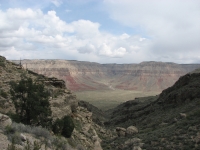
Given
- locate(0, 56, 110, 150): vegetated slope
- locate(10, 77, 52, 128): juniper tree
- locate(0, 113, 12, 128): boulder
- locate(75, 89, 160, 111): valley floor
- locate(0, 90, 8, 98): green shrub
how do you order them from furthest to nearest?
locate(75, 89, 160, 111): valley floor
locate(0, 90, 8, 98): green shrub
locate(10, 77, 52, 128): juniper tree
locate(0, 113, 12, 128): boulder
locate(0, 56, 110, 150): vegetated slope

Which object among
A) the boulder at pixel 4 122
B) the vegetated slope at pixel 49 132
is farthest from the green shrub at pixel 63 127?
the boulder at pixel 4 122

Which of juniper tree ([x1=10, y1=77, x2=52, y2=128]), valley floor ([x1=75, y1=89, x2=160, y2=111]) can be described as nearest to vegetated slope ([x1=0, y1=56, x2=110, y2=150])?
juniper tree ([x1=10, y1=77, x2=52, y2=128])

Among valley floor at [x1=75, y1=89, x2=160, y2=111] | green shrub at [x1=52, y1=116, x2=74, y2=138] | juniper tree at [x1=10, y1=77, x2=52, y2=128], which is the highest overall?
juniper tree at [x1=10, y1=77, x2=52, y2=128]

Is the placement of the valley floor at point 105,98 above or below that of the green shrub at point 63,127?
below

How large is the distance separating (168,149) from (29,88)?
36.7 ft

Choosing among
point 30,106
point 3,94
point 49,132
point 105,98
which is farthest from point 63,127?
point 105,98

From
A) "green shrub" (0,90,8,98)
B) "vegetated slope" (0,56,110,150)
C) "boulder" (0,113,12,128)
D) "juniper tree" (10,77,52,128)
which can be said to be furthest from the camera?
"green shrub" (0,90,8,98)

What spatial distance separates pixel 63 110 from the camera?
72.7 ft

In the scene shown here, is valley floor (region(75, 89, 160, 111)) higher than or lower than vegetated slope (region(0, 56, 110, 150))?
lower

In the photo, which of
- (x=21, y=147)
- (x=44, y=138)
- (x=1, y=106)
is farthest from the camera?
(x=1, y=106)

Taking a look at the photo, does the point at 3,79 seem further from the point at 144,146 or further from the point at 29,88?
the point at 144,146

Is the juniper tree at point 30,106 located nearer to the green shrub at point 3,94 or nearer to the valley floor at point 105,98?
the green shrub at point 3,94

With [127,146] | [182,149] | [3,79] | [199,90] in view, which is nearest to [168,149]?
[182,149]

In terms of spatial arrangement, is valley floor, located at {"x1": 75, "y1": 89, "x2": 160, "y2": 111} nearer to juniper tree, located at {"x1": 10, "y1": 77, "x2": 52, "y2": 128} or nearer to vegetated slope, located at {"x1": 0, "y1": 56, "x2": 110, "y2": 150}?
vegetated slope, located at {"x1": 0, "y1": 56, "x2": 110, "y2": 150}
